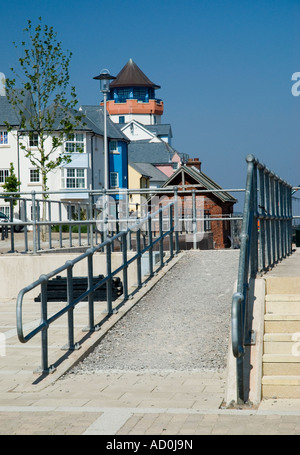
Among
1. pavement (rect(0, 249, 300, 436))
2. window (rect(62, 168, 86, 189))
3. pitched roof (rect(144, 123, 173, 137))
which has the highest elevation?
pitched roof (rect(144, 123, 173, 137))

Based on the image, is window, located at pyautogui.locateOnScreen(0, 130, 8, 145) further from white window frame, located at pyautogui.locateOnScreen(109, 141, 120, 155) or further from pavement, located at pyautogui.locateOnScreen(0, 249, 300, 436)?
pavement, located at pyautogui.locateOnScreen(0, 249, 300, 436)

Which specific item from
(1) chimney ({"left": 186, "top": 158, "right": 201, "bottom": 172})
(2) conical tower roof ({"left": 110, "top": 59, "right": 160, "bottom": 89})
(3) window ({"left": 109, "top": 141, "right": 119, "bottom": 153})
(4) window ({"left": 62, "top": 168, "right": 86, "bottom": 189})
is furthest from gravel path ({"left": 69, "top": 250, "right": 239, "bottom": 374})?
(2) conical tower roof ({"left": 110, "top": 59, "right": 160, "bottom": 89})

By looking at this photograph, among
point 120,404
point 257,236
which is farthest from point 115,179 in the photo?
point 120,404

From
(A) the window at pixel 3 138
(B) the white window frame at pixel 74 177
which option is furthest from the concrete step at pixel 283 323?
(B) the white window frame at pixel 74 177

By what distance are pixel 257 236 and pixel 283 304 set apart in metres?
1.18

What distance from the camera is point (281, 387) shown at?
6.83 m

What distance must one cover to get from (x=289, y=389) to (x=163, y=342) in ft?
8.13

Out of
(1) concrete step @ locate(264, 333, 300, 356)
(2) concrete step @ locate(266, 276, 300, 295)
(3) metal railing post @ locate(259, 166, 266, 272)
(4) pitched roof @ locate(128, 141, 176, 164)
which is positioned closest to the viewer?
(1) concrete step @ locate(264, 333, 300, 356)

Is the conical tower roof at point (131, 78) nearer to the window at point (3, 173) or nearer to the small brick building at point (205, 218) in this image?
the window at point (3, 173)

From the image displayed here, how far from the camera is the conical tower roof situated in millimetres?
167250

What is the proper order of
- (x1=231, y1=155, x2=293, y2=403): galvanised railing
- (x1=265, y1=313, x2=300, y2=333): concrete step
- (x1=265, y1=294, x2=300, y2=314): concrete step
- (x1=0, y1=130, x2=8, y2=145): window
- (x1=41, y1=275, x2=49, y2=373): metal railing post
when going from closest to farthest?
(x1=231, y1=155, x2=293, y2=403): galvanised railing
(x1=265, y1=313, x2=300, y2=333): concrete step
(x1=41, y1=275, x2=49, y2=373): metal railing post
(x1=265, y1=294, x2=300, y2=314): concrete step
(x1=0, y1=130, x2=8, y2=145): window

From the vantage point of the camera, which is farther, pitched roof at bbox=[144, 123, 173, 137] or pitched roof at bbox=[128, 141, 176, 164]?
pitched roof at bbox=[144, 123, 173, 137]

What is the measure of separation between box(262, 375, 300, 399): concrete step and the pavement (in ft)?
0.50

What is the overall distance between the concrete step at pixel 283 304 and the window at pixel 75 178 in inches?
2562
